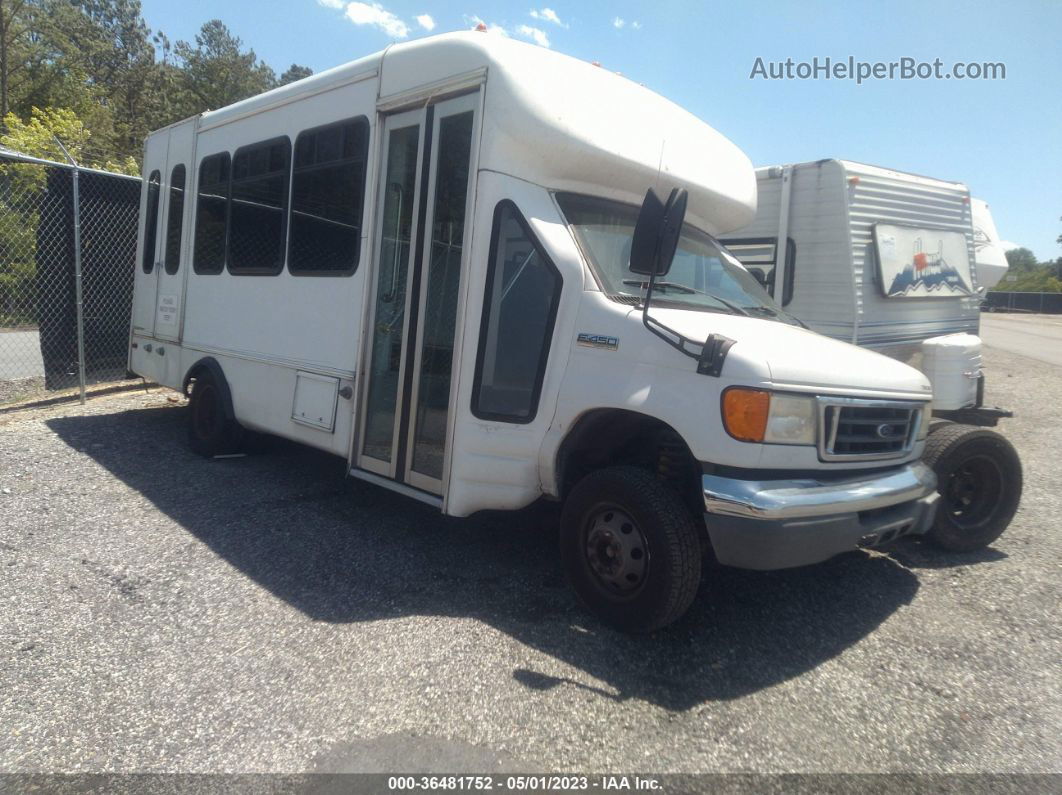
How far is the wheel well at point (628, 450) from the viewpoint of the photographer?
146 inches

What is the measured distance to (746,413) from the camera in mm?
3236

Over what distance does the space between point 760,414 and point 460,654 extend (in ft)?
5.80

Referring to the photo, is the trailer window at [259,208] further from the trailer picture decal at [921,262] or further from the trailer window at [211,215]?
the trailer picture decal at [921,262]

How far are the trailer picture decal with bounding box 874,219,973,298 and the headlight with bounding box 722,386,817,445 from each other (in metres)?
4.23

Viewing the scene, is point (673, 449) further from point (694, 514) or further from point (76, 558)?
point (76, 558)

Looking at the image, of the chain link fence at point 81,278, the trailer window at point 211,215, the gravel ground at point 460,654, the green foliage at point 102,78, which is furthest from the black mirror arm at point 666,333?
the green foliage at point 102,78

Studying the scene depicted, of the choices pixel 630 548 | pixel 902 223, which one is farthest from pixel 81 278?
pixel 902 223

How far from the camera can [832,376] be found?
3430mm

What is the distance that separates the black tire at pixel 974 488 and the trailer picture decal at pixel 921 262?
244 centimetres

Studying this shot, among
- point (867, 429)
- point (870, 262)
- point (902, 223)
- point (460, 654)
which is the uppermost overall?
point (902, 223)

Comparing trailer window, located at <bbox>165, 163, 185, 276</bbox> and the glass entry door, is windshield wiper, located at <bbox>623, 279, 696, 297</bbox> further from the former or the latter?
trailer window, located at <bbox>165, 163, 185, 276</bbox>

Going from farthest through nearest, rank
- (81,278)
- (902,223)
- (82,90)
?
(82,90)
(81,278)
(902,223)

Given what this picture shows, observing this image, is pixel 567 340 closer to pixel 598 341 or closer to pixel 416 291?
pixel 598 341

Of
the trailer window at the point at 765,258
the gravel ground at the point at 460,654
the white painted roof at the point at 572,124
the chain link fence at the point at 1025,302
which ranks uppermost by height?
the chain link fence at the point at 1025,302
